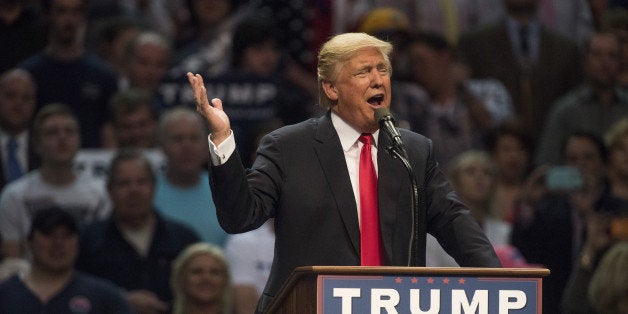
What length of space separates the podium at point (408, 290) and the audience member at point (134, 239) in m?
3.41

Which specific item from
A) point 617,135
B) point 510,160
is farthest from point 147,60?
point 617,135

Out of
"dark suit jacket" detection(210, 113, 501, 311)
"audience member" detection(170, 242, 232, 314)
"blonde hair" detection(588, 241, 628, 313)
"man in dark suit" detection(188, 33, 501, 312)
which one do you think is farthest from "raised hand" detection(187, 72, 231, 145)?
"blonde hair" detection(588, 241, 628, 313)

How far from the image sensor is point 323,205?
4090 millimetres

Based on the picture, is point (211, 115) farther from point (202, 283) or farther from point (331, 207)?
point (202, 283)

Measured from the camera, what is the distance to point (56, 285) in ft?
22.0

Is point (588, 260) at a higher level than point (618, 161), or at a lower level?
lower

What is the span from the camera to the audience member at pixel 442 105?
27.9ft

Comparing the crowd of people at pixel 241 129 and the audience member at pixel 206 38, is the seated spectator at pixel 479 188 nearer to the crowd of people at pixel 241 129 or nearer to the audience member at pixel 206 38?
the crowd of people at pixel 241 129

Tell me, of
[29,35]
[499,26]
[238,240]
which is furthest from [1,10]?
[499,26]

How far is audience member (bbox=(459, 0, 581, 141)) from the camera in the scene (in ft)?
30.6

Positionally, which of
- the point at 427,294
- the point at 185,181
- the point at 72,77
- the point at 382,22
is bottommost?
the point at 427,294

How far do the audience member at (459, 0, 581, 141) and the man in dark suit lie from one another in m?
5.13

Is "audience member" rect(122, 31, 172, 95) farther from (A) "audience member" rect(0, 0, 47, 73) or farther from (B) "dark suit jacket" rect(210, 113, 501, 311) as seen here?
(B) "dark suit jacket" rect(210, 113, 501, 311)

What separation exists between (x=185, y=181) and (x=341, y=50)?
3.61 meters
